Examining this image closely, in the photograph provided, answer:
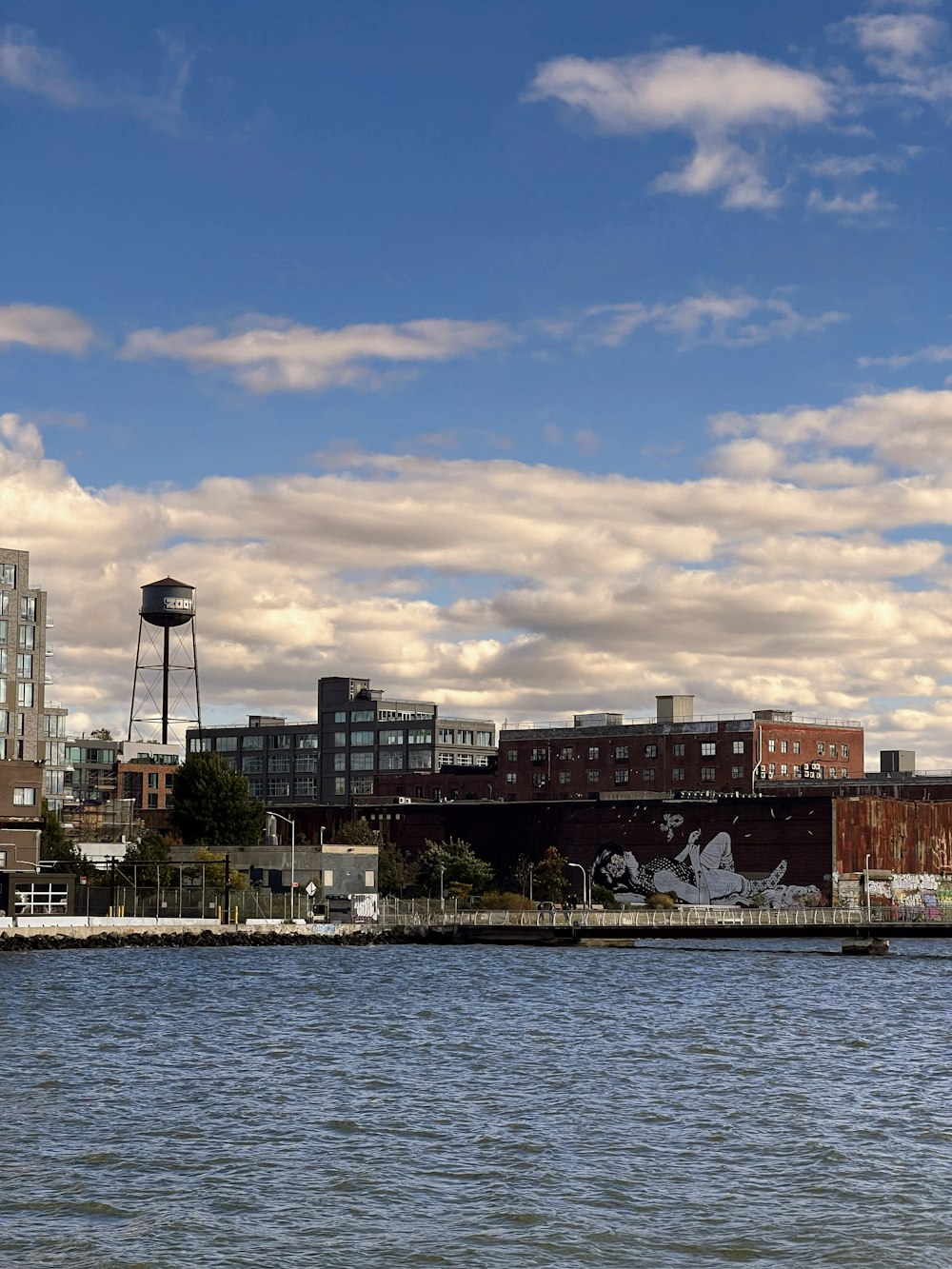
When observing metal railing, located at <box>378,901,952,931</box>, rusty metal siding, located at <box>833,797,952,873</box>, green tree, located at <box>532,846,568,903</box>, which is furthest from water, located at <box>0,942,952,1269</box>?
green tree, located at <box>532,846,568,903</box>

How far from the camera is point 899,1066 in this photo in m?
59.5

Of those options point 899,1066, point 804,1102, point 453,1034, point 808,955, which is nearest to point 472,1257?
point 804,1102

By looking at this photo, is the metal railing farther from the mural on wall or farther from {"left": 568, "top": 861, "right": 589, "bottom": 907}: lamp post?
{"left": 568, "top": 861, "right": 589, "bottom": 907}: lamp post

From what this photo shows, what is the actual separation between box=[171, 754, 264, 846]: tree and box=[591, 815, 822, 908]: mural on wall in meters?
36.3

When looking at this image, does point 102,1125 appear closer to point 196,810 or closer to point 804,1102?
point 804,1102

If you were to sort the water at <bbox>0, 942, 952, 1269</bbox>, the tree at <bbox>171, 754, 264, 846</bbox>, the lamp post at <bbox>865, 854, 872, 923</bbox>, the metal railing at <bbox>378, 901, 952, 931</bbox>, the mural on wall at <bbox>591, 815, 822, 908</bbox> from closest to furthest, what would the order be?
the water at <bbox>0, 942, 952, 1269</bbox>
the metal railing at <bbox>378, 901, 952, 931</bbox>
the lamp post at <bbox>865, 854, 872, 923</bbox>
the mural on wall at <bbox>591, 815, 822, 908</bbox>
the tree at <bbox>171, 754, 264, 846</bbox>

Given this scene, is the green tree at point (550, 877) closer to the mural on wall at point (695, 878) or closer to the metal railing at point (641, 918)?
the mural on wall at point (695, 878)

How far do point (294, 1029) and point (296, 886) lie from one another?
91.4 m

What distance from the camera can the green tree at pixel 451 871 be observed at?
18338 centimetres

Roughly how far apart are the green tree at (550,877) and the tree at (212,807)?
95.8 ft

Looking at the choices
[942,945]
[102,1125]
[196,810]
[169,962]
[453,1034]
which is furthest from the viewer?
[196,810]

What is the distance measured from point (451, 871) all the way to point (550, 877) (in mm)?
10241

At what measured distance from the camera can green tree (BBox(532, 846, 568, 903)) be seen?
182375mm

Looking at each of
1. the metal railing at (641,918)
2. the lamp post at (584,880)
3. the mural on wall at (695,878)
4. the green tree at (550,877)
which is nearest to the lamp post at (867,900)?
the metal railing at (641,918)
